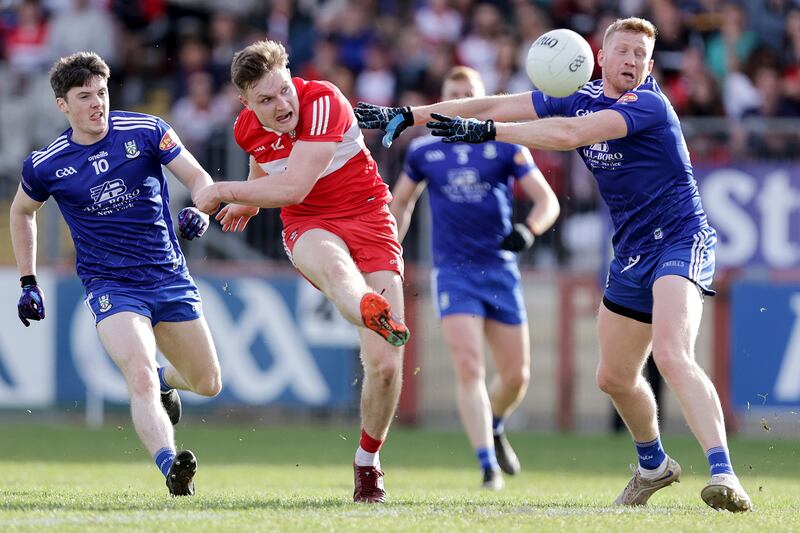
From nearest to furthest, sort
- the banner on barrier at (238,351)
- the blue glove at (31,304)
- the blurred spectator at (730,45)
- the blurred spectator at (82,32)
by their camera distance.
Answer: the blue glove at (31,304) → the banner on barrier at (238,351) → the blurred spectator at (730,45) → the blurred spectator at (82,32)

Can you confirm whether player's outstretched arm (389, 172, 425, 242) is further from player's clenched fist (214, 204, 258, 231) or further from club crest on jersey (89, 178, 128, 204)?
club crest on jersey (89, 178, 128, 204)

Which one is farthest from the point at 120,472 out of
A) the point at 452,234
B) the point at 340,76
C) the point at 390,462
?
the point at 340,76

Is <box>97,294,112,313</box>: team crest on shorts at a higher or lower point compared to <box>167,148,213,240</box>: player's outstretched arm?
lower

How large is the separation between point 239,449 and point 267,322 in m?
1.88

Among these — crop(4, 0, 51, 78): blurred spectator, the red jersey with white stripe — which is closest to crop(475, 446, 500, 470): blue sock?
the red jersey with white stripe

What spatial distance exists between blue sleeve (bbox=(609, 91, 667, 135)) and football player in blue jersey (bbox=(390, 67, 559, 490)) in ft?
10.1

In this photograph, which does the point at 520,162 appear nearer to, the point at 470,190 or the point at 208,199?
the point at 470,190

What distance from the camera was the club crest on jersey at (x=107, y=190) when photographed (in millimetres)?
8367

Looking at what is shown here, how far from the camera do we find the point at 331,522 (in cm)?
675

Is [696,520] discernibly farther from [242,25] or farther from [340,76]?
[242,25]

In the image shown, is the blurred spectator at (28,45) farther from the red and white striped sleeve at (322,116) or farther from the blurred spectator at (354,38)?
the red and white striped sleeve at (322,116)

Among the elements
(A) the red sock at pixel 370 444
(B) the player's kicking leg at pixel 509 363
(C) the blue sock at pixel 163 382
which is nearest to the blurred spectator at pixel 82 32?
(B) the player's kicking leg at pixel 509 363

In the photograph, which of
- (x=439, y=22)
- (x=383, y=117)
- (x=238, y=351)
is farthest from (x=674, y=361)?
(x=439, y=22)

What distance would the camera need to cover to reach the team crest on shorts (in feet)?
27.0
